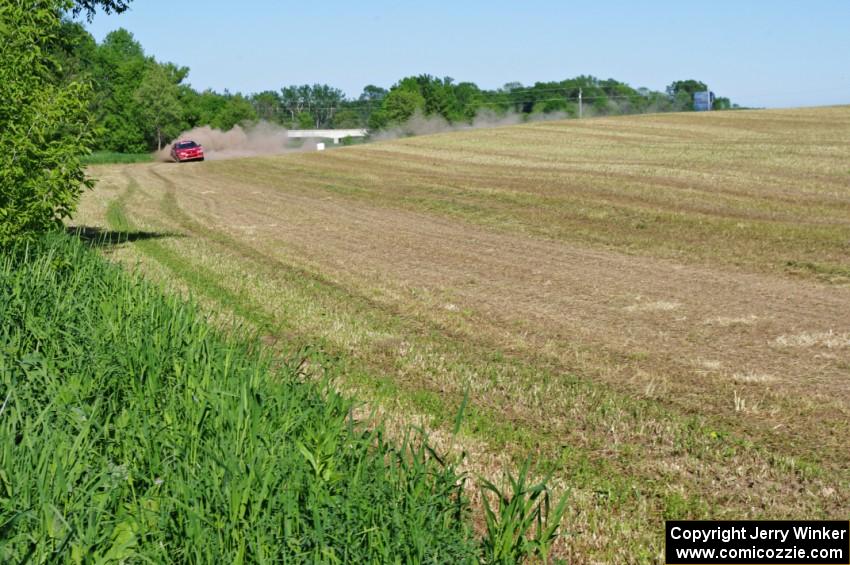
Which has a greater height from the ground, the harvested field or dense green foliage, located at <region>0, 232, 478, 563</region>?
dense green foliage, located at <region>0, 232, 478, 563</region>

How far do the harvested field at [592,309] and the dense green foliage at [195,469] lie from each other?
3.33 feet

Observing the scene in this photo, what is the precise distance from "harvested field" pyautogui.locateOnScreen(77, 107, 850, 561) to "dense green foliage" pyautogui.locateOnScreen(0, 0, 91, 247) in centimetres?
240

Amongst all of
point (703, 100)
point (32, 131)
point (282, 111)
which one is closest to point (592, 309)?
point (32, 131)

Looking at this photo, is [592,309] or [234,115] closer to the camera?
[592,309]

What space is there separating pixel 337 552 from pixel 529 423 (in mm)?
3542

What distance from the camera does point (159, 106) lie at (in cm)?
9888

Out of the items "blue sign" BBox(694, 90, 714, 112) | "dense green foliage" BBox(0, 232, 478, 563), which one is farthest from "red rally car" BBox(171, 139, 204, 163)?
"dense green foliage" BBox(0, 232, 478, 563)

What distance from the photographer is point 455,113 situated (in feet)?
454

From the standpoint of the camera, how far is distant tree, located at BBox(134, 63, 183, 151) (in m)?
98.9

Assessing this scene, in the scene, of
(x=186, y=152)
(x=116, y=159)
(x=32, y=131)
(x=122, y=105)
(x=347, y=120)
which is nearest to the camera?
(x=32, y=131)

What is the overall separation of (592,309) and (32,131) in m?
7.08

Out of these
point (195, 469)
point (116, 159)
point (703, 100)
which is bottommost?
point (116, 159)

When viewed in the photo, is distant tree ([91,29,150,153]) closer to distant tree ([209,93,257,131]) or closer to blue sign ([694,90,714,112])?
distant tree ([209,93,257,131])

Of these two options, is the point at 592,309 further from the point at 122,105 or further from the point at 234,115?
the point at 234,115
